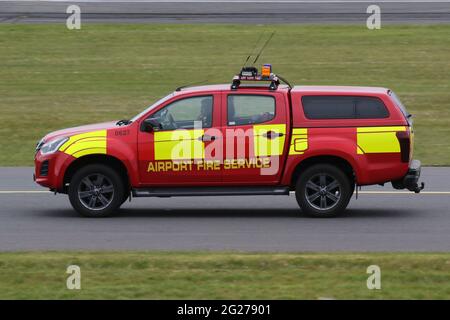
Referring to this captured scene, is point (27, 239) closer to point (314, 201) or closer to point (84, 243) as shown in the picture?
point (84, 243)

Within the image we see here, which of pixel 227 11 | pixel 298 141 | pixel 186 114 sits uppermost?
pixel 227 11

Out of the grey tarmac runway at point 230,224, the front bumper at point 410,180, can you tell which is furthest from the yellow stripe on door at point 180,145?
the front bumper at point 410,180

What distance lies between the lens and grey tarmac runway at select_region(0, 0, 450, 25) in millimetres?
36938

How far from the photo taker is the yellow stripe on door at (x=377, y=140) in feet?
47.4

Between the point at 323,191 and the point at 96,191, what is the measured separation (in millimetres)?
2844

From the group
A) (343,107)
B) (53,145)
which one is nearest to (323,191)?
(343,107)

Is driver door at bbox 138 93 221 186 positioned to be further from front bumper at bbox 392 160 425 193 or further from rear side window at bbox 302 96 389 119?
front bumper at bbox 392 160 425 193

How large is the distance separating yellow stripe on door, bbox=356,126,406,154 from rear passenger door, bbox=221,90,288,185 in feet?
3.12

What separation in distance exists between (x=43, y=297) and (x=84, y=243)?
3.06 meters

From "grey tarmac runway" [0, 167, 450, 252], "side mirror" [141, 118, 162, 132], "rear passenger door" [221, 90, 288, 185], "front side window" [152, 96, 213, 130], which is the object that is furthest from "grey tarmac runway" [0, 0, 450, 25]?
"side mirror" [141, 118, 162, 132]

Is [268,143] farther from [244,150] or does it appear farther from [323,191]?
[323,191]

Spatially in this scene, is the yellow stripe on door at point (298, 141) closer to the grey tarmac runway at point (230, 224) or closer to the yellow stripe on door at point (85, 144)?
the grey tarmac runway at point (230, 224)

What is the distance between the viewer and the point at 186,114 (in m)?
14.8

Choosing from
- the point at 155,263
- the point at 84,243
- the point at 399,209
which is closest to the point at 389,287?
the point at 155,263
